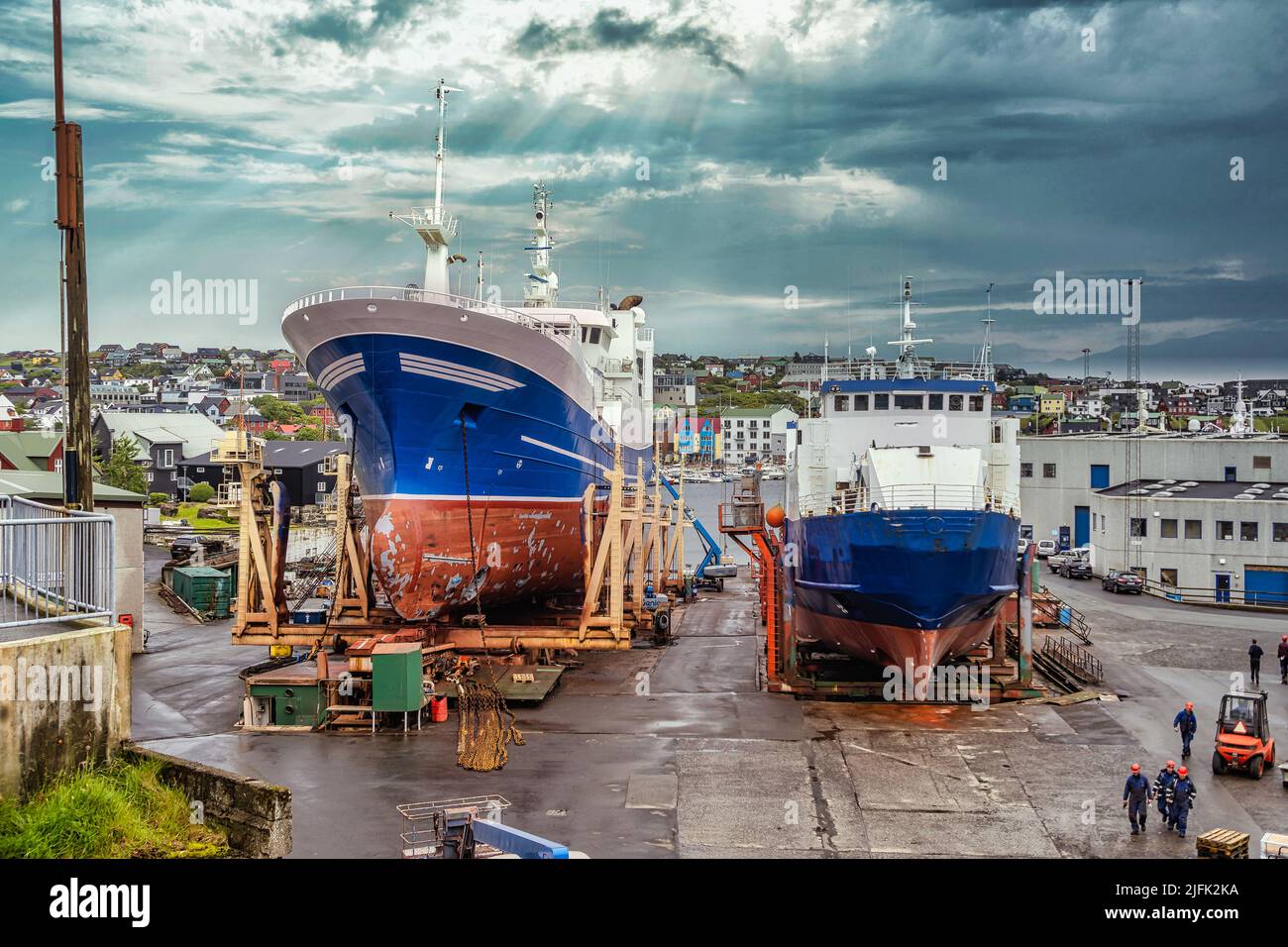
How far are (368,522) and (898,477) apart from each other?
38.6ft

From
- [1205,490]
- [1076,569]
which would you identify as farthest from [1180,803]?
[1076,569]

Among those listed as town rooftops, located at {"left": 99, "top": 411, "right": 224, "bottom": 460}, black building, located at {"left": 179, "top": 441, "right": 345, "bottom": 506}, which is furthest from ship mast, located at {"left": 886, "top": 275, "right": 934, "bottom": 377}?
town rooftops, located at {"left": 99, "top": 411, "right": 224, "bottom": 460}

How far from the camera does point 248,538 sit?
A: 22.8 meters

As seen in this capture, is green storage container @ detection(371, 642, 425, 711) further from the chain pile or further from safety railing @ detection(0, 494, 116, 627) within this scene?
safety railing @ detection(0, 494, 116, 627)

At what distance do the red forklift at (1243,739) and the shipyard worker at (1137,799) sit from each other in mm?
3757

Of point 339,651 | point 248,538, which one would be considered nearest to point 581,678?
point 339,651

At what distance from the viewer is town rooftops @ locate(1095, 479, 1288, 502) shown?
41125 mm

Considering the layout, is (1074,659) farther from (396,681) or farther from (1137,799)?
(396,681)

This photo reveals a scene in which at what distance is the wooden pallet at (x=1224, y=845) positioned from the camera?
39.0 feet

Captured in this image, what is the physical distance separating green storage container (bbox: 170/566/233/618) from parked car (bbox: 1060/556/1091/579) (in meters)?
35.1

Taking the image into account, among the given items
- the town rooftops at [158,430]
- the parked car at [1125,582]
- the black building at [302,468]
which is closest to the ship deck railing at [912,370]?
the parked car at [1125,582]

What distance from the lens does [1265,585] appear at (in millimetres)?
38344

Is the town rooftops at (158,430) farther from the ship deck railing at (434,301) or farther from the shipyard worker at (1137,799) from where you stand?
the shipyard worker at (1137,799)

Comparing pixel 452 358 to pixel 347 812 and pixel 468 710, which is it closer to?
pixel 468 710
